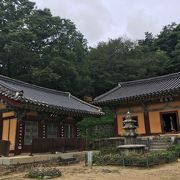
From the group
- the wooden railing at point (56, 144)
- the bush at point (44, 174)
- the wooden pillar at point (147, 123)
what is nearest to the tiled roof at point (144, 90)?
the wooden pillar at point (147, 123)

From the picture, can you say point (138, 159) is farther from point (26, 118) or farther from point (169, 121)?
point (169, 121)

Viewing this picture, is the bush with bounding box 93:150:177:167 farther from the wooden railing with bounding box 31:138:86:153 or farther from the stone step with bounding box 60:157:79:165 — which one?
the wooden railing with bounding box 31:138:86:153

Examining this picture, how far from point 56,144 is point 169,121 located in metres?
13.0

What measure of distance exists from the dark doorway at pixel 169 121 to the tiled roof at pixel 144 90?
2473 mm

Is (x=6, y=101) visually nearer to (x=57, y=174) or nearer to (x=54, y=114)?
(x=54, y=114)

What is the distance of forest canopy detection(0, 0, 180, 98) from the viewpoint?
114 feet

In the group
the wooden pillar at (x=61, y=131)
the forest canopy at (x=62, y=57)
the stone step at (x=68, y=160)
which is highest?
the forest canopy at (x=62, y=57)

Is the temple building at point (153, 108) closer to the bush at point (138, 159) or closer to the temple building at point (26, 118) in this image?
the temple building at point (26, 118)

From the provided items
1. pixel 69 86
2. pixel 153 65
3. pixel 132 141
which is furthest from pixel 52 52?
pixel 132 141

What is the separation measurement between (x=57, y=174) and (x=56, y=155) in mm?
5870

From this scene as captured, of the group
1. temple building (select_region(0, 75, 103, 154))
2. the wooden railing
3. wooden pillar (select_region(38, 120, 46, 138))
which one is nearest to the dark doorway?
the wooden railing

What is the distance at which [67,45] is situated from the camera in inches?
1505

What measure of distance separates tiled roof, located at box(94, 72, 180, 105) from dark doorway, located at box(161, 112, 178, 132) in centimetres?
247

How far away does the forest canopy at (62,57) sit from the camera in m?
34.7
